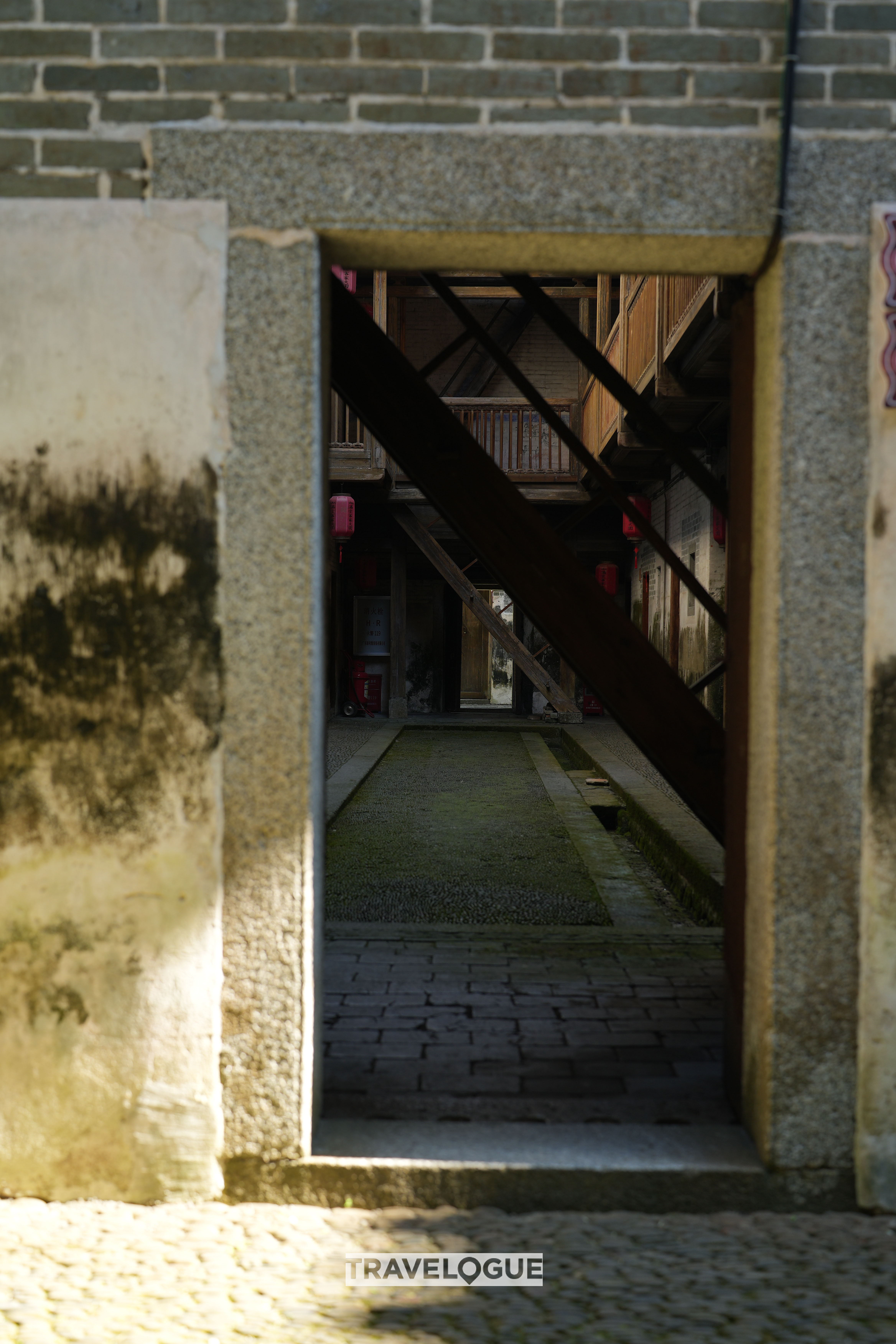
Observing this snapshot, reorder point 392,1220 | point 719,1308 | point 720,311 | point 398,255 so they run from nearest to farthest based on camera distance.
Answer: point 719,1308 → point 392,1220 → point 398,255 → point 720,311

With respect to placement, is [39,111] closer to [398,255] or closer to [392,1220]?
[398,255]

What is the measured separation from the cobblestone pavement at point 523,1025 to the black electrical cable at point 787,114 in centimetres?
224

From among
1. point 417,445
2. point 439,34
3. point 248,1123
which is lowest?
point 248,1123

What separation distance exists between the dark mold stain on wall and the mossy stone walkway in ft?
8.20

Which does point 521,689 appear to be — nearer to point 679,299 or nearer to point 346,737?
point 346,737

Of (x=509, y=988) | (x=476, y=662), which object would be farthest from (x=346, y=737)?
(x=476, y=662)

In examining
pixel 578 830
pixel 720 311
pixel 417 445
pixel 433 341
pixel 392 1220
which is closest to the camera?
pixel 392 1220

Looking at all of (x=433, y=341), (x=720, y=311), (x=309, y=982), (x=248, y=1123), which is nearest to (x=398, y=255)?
(x=309, y=982)

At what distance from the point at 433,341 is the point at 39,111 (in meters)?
14.8

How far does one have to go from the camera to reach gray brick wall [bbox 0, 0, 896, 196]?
7.96 ft

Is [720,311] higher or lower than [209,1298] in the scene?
higher

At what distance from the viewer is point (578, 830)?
23.5 ft

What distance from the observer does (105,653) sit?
8.18 feet

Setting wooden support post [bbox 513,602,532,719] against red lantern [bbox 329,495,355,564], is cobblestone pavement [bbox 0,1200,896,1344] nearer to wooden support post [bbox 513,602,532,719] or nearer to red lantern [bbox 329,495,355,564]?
red lantern [bbox 329,495,355,564]
